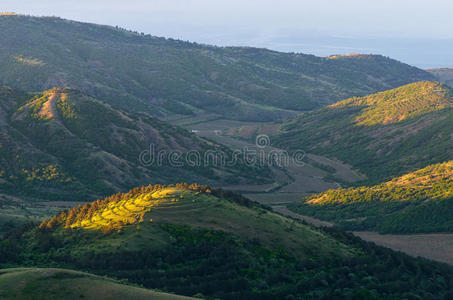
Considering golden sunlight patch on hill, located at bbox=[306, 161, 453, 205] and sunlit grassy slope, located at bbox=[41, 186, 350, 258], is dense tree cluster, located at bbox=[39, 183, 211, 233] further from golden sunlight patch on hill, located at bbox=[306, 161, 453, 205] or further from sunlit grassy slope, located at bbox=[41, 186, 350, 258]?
golden sunlight patch on hill, located at bbox=[306, 161, 453, 205]

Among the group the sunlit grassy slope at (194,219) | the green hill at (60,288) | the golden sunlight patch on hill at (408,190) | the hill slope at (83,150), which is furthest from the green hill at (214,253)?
the hill slope at (83,150)

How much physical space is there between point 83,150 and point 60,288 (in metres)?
116

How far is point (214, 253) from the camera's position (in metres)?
73.2

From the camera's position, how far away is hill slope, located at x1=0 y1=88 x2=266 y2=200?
5849 inches

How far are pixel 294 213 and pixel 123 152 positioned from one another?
6163 cm

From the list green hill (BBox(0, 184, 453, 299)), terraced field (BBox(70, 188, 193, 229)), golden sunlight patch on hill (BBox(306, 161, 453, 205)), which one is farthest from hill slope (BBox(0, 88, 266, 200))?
green hill (BBox(0, 184, 453, 299))

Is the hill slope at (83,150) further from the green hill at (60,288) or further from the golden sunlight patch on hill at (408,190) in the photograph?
the green hill at (60,288)

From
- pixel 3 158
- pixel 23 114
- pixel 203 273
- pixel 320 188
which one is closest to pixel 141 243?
pixel 203 273

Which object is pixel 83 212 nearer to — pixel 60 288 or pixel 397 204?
pixel 60 288

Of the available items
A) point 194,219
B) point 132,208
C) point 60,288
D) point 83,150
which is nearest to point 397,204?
point 194,219

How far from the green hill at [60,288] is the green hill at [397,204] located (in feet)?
255

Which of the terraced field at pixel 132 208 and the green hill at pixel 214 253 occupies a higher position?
the terraced field at pixel 132 208

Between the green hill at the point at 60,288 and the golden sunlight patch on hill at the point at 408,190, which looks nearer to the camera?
the green hill at the point at 60,288

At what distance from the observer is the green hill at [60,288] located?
52.6 m
